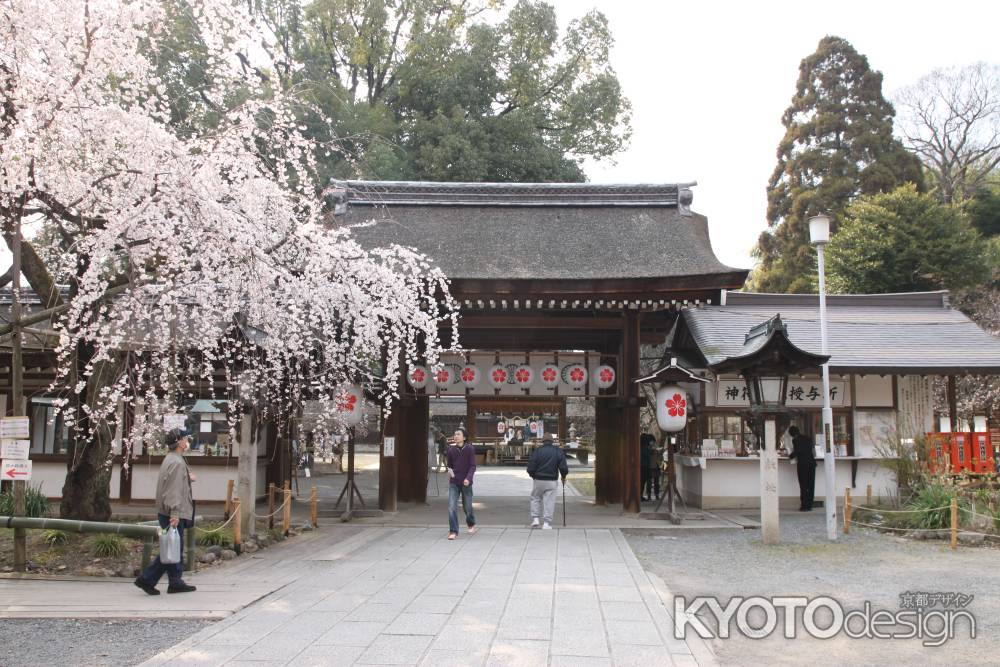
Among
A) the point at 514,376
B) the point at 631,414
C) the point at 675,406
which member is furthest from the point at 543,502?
the point at 675,406

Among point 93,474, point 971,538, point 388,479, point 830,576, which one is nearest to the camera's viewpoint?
point 830,576

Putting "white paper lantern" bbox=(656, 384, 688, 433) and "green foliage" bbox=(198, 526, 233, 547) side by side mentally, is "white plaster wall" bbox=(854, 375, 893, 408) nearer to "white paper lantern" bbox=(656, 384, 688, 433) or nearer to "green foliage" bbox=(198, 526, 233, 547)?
"white paper lantern" bbox=(656, 384, 688, 433)

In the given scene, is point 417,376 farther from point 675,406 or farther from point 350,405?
point 675,406

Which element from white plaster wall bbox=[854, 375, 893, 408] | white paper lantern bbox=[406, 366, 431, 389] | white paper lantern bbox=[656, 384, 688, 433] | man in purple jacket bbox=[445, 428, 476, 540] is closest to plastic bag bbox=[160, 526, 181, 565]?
man in purple jacket bbox=[445, 428, 476, 540]

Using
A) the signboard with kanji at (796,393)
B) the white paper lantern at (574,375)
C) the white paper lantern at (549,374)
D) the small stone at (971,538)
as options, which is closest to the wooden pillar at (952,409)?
the signboard with kanji at (796,393)

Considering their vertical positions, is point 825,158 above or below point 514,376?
above

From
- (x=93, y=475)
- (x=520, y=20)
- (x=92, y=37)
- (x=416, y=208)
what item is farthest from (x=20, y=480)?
(x=520, y=20)

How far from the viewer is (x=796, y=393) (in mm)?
15188

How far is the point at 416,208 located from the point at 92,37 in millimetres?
10292

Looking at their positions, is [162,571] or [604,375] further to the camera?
[604,375]

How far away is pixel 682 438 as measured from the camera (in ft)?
57.3

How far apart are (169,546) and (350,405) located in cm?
593

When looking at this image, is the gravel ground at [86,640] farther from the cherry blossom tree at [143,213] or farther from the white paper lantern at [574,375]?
the white paper lantern at [574,375]

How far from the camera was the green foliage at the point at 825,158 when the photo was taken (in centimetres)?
2961
